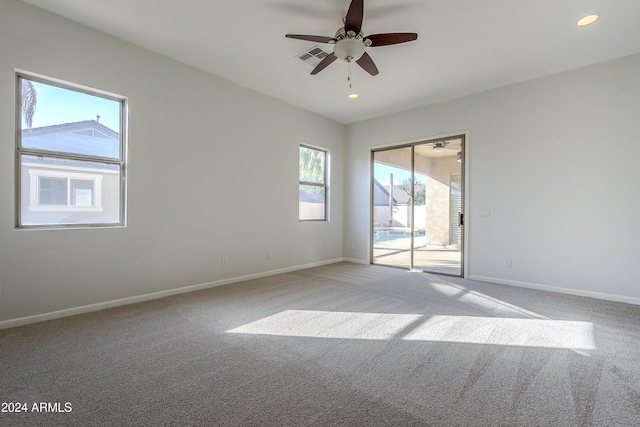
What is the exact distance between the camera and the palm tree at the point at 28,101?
280cm

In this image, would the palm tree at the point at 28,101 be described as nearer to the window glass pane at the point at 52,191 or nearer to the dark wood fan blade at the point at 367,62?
the window glass pane at the point at 52,191

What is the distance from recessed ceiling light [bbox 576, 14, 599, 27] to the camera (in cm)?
286

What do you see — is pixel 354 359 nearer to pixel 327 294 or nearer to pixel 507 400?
pixel 507 400

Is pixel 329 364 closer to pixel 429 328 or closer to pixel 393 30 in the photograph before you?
pixel 429 328

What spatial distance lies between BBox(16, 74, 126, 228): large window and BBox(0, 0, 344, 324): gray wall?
118mm

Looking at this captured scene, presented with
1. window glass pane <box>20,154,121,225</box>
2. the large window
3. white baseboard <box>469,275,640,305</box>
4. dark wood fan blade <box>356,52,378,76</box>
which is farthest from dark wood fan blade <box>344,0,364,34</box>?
white baseboard <box>469,275,640,305</box>

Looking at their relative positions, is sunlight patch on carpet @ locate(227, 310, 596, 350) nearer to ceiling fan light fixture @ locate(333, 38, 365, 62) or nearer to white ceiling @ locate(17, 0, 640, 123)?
ceiling fan light fixture @ locate(333, 38, 365, 62)

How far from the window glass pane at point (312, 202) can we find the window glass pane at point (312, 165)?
0.57ft

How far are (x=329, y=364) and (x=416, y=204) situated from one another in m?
4.29

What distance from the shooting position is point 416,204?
18.8 ft

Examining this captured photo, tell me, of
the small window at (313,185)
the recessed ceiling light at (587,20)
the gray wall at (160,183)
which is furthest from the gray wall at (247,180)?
the recessed ceiling light at (587,20)

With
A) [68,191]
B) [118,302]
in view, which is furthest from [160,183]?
[118,302]

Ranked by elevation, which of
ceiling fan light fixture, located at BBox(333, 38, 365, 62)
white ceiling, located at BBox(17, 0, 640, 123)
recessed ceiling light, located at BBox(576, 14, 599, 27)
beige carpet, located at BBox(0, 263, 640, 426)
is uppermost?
white ceiling, located at BBox(17, 0, 640, 123)

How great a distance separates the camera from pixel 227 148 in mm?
4355
